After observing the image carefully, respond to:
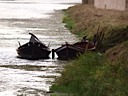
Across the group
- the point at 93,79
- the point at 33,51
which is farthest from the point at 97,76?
the point at 33,51

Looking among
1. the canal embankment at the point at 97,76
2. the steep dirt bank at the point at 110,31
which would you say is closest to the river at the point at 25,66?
the canal embankment at the point at 97,76

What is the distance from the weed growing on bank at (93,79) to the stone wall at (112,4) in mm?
22446

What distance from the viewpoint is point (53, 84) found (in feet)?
53.5

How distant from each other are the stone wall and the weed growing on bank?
2245 centimetres

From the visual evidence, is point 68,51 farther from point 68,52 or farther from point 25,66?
point 25,66

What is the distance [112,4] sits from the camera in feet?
144

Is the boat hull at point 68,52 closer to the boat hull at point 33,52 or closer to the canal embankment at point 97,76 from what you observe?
the boat hull at point 33,52

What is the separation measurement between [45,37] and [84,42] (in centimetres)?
952

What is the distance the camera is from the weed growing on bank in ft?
43.5

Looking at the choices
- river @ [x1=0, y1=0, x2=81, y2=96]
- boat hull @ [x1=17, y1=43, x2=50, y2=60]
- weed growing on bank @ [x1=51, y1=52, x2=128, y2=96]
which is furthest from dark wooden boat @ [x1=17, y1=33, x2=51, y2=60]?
weed growing on bank @ [x1=51, y1=52, x2=128, y2=96]

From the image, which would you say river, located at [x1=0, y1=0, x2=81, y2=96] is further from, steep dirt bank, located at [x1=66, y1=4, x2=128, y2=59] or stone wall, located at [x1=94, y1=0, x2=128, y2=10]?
stone wall, located at [x1=94, y1=0, x2=128, y2=10]

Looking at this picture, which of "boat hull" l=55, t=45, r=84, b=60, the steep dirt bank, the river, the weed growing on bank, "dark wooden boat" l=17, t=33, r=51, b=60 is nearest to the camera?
the weed growing on bank

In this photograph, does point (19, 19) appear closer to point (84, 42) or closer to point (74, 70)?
point (84, 42)

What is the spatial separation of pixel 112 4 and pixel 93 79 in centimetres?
2965
